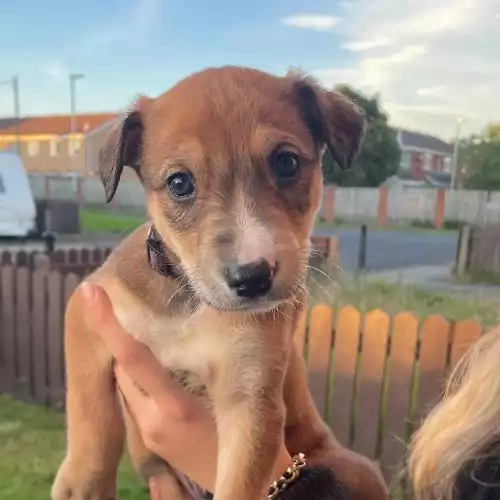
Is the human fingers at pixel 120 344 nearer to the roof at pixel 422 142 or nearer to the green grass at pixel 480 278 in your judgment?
the roof at pixel 422 142

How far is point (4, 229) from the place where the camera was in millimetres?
3053

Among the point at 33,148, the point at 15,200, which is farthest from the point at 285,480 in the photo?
the point at 15,200

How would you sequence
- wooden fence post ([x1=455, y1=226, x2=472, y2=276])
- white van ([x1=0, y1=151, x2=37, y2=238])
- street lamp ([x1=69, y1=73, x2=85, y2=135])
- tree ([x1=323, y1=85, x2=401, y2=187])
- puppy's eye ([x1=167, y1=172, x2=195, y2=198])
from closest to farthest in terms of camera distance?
puppy's eye ([x1=167, y1=172, x2=195, y2=198]) < tree ([x1=323, y1=85, x2=401, y2=187]) < wooden fence post ([x1=455, y1=226, x2=472, y2=276]) < street lamp ([x1=69, y1=73, x2=85, y2=135]) < white van ([x1=0, y1=151, x2=37, y2=238])

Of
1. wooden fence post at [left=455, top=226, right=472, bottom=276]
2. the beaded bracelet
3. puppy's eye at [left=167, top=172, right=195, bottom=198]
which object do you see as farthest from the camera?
wooden fence post at [left=455, top=226, right=472, bottom=276]

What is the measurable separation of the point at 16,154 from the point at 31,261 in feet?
3.54

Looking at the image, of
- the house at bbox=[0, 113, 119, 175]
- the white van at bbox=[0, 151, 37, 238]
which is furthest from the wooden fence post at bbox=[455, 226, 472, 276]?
the white van at bbox=[0, 151, 37, 238]

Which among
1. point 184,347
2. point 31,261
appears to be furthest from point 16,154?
point 184,347

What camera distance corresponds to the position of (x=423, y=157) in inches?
82.8

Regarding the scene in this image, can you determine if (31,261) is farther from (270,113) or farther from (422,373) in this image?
(270,113)

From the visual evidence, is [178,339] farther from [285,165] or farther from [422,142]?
[422,142]

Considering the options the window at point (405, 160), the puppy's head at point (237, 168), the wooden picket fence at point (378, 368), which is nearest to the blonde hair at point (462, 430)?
the puppy's head at point (237, 168)

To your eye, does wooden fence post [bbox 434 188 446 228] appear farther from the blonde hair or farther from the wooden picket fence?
the blonde hair

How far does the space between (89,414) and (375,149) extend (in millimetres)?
1298

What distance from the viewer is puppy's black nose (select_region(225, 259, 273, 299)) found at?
0.75m
